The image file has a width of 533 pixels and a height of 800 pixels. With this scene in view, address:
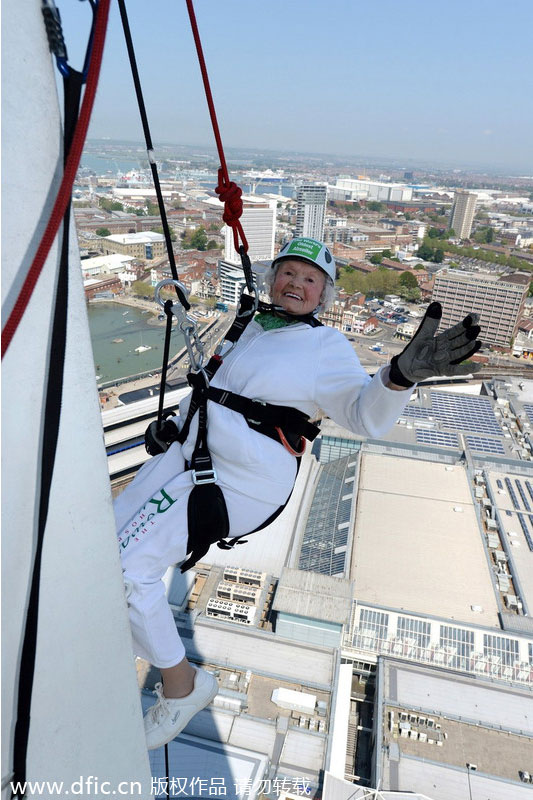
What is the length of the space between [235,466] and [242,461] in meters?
0.03

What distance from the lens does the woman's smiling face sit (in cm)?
140

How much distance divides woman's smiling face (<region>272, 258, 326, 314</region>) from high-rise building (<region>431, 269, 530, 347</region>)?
742 inches

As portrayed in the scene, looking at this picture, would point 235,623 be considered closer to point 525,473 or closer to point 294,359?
point 294,359

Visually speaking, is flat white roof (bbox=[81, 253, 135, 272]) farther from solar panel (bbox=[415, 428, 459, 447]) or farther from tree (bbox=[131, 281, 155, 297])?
solar panel (bbox=[415, 428, 459, 447])

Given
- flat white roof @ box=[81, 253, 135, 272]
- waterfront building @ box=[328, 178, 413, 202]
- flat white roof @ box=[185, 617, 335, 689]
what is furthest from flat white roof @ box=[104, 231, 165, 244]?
waterfront building @ box=[328, 178, 413, 202]

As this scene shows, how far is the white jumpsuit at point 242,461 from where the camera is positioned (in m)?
1.14

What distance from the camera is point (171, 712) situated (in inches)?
48.9

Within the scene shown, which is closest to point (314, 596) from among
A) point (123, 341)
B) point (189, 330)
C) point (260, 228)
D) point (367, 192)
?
point (189, 330)

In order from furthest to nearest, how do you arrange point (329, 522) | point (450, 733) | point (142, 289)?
1. point (142, 289)
2. point (329, 522)
3. point (450, 733)

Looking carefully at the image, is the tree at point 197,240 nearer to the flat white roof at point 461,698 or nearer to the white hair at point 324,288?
the flat white roof at point 461,698

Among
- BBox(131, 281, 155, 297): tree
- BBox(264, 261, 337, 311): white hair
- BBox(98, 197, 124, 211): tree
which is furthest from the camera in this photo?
BBox(98, 197, 124, 211): tree

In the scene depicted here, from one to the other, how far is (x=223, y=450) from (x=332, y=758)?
198 inches

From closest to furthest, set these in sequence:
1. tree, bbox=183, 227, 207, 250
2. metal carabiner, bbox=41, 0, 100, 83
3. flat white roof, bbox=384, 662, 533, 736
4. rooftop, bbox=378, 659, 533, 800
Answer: metal carabiner, bbox=41, 0, 100, 83 < rooftop, bbox=378, 659, 533, 800 < flat white roof, bbox=384, 662, 533, 736 < tree, bbox=183, 227, 207, 250

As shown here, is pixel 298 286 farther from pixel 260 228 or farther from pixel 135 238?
pixel 135 238
